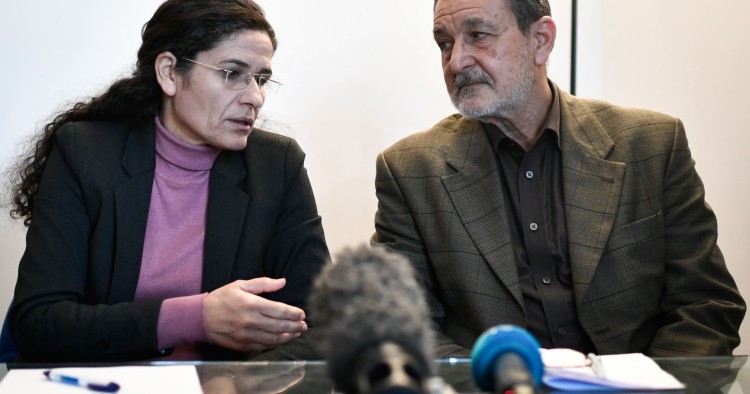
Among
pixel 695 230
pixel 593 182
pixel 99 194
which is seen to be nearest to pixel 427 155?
pixel 593 182

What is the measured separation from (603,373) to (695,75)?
1894 millimetres

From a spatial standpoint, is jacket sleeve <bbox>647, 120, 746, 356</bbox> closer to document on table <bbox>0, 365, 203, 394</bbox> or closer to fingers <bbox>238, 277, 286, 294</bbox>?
fingers <bbox>238, 277, 286, 294</bbox>

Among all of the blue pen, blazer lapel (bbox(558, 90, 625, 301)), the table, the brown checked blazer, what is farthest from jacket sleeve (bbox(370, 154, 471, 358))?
the blue pen

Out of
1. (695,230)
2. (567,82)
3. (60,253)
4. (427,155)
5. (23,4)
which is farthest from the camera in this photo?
(567,82)

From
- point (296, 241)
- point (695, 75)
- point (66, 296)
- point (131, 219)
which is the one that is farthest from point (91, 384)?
point (695, 75)

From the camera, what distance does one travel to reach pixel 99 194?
1981 mm

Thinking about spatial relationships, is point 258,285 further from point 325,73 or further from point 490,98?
point 325,73

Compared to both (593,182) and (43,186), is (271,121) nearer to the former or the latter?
(43,186)

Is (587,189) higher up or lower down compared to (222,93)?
lower down

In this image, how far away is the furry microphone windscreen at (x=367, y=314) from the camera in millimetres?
664

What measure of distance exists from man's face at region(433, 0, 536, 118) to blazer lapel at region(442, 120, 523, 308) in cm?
9

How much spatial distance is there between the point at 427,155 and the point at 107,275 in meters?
0.87

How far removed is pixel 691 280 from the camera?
6.54 feet

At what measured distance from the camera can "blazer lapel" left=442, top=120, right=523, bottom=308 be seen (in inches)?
79.9
